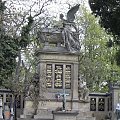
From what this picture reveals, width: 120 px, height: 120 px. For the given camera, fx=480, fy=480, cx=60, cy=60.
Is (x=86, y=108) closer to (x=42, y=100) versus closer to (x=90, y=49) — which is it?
(x=42, y=100)

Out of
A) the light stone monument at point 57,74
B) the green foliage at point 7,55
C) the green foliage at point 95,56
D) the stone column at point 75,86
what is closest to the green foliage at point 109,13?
the green foliage at point 7,55

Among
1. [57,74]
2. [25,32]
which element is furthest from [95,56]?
[25,32]

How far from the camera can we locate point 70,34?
34656 mm

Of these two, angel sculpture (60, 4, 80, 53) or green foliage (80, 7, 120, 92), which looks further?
green foliage (80, 7, 120, 92)

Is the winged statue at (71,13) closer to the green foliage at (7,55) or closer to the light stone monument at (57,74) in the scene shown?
the light stone monument at (57,74)

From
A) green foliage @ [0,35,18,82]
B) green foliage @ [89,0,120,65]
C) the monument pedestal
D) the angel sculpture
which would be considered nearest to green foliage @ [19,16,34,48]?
green foliage @ [0,35,18,82]

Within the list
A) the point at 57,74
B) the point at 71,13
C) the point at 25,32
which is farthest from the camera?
the point at 71,13

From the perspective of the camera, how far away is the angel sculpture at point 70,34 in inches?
1346

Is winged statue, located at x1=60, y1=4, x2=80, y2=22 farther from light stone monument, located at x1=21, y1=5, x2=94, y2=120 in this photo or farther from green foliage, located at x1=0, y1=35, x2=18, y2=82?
green foliage, located at x1=0, y1=35, x2=18, y2=82

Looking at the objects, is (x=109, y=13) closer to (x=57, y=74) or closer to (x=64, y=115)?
(x=64, y=115)

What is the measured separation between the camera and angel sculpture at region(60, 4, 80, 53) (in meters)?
34.2

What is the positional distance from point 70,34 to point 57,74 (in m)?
3.21

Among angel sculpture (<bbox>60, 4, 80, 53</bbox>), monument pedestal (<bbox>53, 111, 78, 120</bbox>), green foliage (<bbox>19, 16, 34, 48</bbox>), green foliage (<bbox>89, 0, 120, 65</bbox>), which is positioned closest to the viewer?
green foliage (<bbox>89, 0, 120, 65</bbox>)

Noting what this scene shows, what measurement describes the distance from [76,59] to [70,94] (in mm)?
2509
